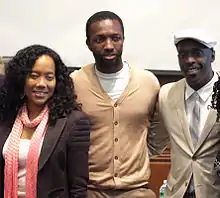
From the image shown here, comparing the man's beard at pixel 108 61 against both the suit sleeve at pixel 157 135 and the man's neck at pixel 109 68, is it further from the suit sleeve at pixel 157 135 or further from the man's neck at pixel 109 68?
the suit sleeve at pixel 157 135

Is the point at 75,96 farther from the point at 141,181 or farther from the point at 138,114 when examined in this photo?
the point at 141,181

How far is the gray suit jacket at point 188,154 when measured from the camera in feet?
6.75

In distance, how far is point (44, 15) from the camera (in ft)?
11.1

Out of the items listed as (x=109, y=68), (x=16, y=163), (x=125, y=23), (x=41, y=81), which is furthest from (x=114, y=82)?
(x=125, y=23)

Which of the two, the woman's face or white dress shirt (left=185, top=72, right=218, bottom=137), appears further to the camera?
white dress shirt (left=185, top=72, right=218, bottom=137)

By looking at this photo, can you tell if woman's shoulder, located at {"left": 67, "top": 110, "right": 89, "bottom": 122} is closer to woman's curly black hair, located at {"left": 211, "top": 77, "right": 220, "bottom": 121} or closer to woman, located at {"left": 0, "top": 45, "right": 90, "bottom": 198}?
woman, located at {"left": 0, "top": 45, "right": 90, "bottom": 198}

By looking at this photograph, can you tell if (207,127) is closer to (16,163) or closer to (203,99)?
(203,99)

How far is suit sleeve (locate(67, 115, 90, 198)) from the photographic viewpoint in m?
1.94

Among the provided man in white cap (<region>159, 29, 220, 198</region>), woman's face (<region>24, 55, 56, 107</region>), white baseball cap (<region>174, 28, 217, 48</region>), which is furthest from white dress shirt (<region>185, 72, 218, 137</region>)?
woman's face (<region>24, 55, 56, 107</region>)

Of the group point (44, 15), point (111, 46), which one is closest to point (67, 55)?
point (44, 15)

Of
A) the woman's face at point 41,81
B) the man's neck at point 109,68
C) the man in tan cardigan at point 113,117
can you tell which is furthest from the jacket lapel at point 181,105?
the woman's face at point 41,81

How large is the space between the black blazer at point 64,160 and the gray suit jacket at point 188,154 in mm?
387

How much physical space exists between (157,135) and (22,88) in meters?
0.71

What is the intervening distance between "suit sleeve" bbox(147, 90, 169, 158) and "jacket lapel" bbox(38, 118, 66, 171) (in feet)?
1.68
